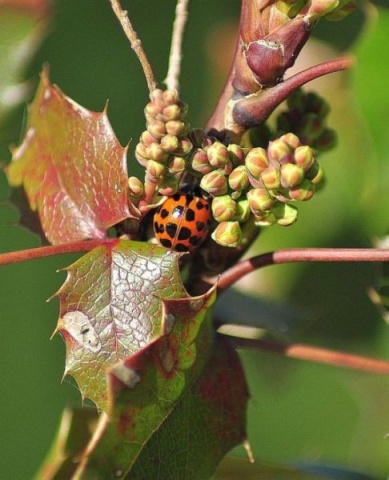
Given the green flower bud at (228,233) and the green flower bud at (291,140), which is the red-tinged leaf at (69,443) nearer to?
the green flower bud at (228,233)

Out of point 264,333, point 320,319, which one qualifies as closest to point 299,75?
point 264,333

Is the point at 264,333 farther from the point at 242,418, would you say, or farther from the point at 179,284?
the point at 179,284

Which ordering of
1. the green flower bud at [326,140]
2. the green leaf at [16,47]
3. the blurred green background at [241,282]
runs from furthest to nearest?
the blurred green background at [241,282] → the green leaf at [16,47] → the green flower bud at [326,140]

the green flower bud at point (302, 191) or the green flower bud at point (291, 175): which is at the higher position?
the green flower bud at point (291, 175)

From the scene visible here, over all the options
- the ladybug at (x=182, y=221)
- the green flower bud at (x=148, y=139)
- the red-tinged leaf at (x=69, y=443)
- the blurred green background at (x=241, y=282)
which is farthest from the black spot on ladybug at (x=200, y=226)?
the blurred green background at (x=241, y=282)

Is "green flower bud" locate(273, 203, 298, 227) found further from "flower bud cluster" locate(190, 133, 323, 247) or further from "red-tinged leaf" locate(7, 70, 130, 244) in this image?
"red-tinged leaf" locate(7, 70, 130, 244)

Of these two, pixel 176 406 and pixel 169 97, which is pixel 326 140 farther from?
pixel 176 406

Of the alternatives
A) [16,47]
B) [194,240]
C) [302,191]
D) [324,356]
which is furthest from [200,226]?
[16,47]
